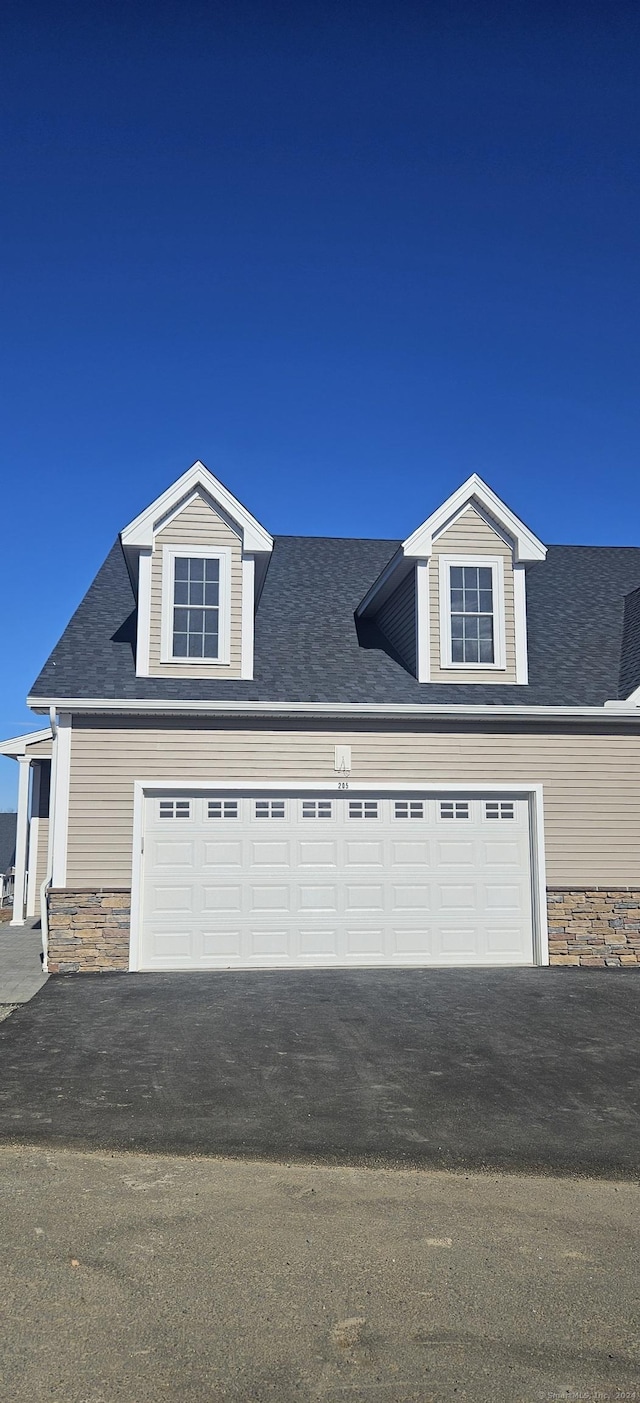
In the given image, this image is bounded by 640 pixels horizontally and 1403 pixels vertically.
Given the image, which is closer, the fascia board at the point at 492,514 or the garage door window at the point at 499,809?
the garage door window at the point at 499,809

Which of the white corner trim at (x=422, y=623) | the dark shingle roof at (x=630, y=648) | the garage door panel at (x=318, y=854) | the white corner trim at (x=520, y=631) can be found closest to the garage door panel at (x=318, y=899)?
the garage door panel at (x=318, y=854)

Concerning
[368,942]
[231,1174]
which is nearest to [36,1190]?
[231,1174]

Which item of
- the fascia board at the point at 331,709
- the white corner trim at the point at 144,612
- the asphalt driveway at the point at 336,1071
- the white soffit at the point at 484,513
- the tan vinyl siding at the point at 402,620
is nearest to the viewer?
the asphalt driveway at the point at 336,1071

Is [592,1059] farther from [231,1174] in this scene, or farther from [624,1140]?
[231,1174]

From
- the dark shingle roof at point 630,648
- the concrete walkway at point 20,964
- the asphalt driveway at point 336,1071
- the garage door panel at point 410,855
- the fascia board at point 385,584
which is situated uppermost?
the fascia board at point 385,584

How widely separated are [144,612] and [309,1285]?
35.3ft

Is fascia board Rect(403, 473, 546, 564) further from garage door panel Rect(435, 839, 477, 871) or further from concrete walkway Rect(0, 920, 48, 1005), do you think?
concrete walkway Rect(0, 920, 48, 1005)

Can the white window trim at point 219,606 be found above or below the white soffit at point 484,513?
below

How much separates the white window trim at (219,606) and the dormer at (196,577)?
0.05 ft

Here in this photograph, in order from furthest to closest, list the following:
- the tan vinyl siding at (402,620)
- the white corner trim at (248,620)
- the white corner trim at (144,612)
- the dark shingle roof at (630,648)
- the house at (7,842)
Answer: the house at (7,842) < the tan vinyl siding at (402,620) < the dark shingle roof at (630,648) < the white corner trim at (248,620) < the white corner trim at (144,612)

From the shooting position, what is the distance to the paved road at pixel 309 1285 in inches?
137

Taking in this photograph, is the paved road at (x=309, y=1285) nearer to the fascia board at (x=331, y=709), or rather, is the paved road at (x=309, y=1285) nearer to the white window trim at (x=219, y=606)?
the fascia board at (x=331, y=709)

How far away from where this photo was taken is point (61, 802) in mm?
12656

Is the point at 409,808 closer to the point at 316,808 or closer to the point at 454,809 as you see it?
the point at 454,809
